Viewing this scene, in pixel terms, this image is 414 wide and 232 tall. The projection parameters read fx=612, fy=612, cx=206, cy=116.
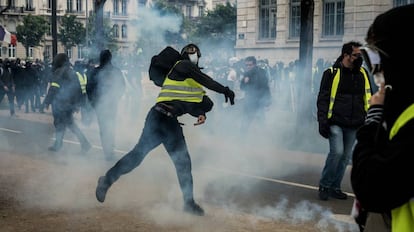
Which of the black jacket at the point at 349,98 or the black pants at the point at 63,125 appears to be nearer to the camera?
the black jacket at the point at 349,98

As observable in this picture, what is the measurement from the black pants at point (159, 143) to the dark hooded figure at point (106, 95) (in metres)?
3.17

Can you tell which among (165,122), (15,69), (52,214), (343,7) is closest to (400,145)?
(165,122)

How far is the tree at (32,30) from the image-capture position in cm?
4981

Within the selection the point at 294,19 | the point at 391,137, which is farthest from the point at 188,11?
the point at 391,137

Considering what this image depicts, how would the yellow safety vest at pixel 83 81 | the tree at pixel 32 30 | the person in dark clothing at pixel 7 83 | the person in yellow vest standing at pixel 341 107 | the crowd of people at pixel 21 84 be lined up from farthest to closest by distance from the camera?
the tree at pixel 32 30 < the crowd of people at pixel 21 84 < the person in dark clothing at pixel 7 83 < the yellow safety vest at pixel 83 81 < the person in yellow vest standing at pixel 341 107

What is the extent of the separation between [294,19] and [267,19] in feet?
6.38

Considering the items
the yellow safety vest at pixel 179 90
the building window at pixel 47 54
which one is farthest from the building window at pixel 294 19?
the yellow safety vest at pixel 179 90

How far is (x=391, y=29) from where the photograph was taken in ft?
6.41

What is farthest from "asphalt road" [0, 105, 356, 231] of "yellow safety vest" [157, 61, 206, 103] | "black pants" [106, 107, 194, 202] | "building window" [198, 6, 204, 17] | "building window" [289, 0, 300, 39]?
"building window" [289, 0, 300, 39]

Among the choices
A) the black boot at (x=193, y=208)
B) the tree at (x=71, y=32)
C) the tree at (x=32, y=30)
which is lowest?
the black boot at (x=193, y=208)

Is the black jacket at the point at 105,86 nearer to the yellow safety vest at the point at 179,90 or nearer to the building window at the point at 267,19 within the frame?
the yellow safety vest at the point at 179,90

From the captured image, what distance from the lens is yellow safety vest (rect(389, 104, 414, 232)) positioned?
1914mm

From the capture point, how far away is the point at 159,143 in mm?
5840

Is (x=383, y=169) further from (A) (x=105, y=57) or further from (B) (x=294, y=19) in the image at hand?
(B) (x=294, y=19)
